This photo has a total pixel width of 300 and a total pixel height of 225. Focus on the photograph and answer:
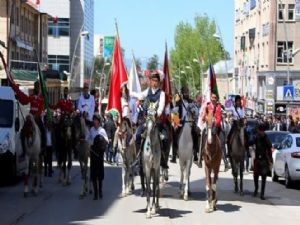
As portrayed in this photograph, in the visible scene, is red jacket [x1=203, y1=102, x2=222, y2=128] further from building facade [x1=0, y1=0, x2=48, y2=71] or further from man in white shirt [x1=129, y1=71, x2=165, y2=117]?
building facade [x1=0, y1=0, x2=48, y2=71]

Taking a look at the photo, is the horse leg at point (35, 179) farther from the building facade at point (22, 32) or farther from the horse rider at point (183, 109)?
the building facade at point (22, 32)

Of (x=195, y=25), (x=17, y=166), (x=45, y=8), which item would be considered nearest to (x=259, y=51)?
(x=195, y=25)

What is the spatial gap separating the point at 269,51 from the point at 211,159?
60314mm

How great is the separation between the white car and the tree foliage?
87.6 m

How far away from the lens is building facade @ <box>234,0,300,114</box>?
238ft

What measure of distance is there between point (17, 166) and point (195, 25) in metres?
101

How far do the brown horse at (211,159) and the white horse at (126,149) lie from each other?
121 inches

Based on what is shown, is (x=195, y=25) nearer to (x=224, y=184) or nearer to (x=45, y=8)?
(x=45, y=8)

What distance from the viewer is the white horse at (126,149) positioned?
63.6ft

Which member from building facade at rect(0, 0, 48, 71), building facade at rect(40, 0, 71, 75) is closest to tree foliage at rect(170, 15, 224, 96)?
building facade at rect(40, 0, 71, 75)

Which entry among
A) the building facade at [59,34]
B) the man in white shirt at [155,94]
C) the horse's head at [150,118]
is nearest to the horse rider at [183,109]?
the man in white shirt at [155,94]

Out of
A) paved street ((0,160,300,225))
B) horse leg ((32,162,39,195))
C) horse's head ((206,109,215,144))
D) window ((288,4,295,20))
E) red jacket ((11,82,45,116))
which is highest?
window ((288,4,295,20))

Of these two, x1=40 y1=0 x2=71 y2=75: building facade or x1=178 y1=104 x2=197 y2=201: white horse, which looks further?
x1=40 y1=0 x2=71 y2=75: building facade

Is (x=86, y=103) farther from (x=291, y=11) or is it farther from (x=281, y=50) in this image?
(x=281, y=50)
